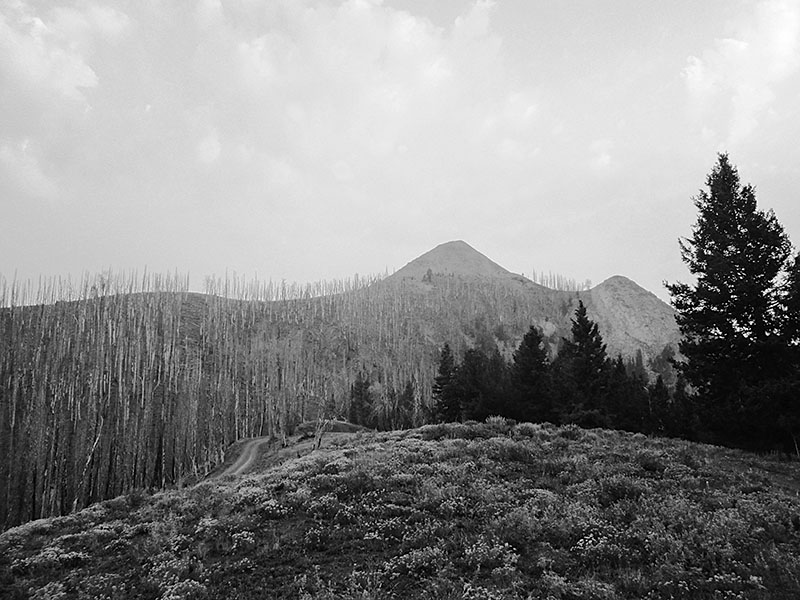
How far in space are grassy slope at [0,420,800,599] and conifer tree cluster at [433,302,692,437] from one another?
25.9 meters

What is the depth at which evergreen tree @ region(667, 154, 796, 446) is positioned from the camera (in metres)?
25.2

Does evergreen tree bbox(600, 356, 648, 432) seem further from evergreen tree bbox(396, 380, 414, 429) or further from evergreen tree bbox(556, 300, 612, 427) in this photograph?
evergreen tree bbox(396, 380, 414, 429)

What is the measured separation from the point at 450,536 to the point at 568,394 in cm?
3796

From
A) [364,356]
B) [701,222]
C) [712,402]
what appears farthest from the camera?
[364,356]

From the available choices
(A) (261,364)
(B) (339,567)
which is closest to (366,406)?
(A) (261,364)

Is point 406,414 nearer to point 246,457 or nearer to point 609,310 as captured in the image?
point 246,457

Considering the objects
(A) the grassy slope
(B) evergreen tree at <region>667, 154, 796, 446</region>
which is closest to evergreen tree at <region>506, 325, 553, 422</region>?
(B) evergreen tree at <region>667, 154, 796, 446</region>

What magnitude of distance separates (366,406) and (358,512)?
69959 mm

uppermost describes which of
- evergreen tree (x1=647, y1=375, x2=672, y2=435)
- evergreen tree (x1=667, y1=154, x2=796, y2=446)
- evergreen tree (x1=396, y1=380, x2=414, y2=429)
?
evergreen tree (x1=667, y1=154, x2=796, y2=446)

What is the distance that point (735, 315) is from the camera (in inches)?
1043

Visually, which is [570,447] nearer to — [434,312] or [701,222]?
[701,222]

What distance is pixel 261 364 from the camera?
100188 millimetres

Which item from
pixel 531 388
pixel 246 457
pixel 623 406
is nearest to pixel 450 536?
pixel 531 388

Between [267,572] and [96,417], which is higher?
[267,572]
